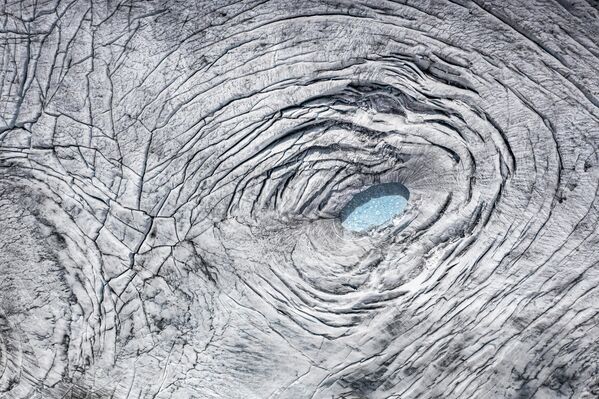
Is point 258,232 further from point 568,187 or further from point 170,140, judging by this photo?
point 568,187

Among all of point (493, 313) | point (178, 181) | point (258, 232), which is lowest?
point (493, 313)

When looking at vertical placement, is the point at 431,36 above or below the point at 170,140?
above

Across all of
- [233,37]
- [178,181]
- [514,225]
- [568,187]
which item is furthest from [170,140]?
[568,187]

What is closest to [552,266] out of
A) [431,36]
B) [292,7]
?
[431,36]

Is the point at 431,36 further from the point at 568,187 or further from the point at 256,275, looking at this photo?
the point at 256,275

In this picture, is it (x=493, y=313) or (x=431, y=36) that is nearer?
(x=431, y=36)
